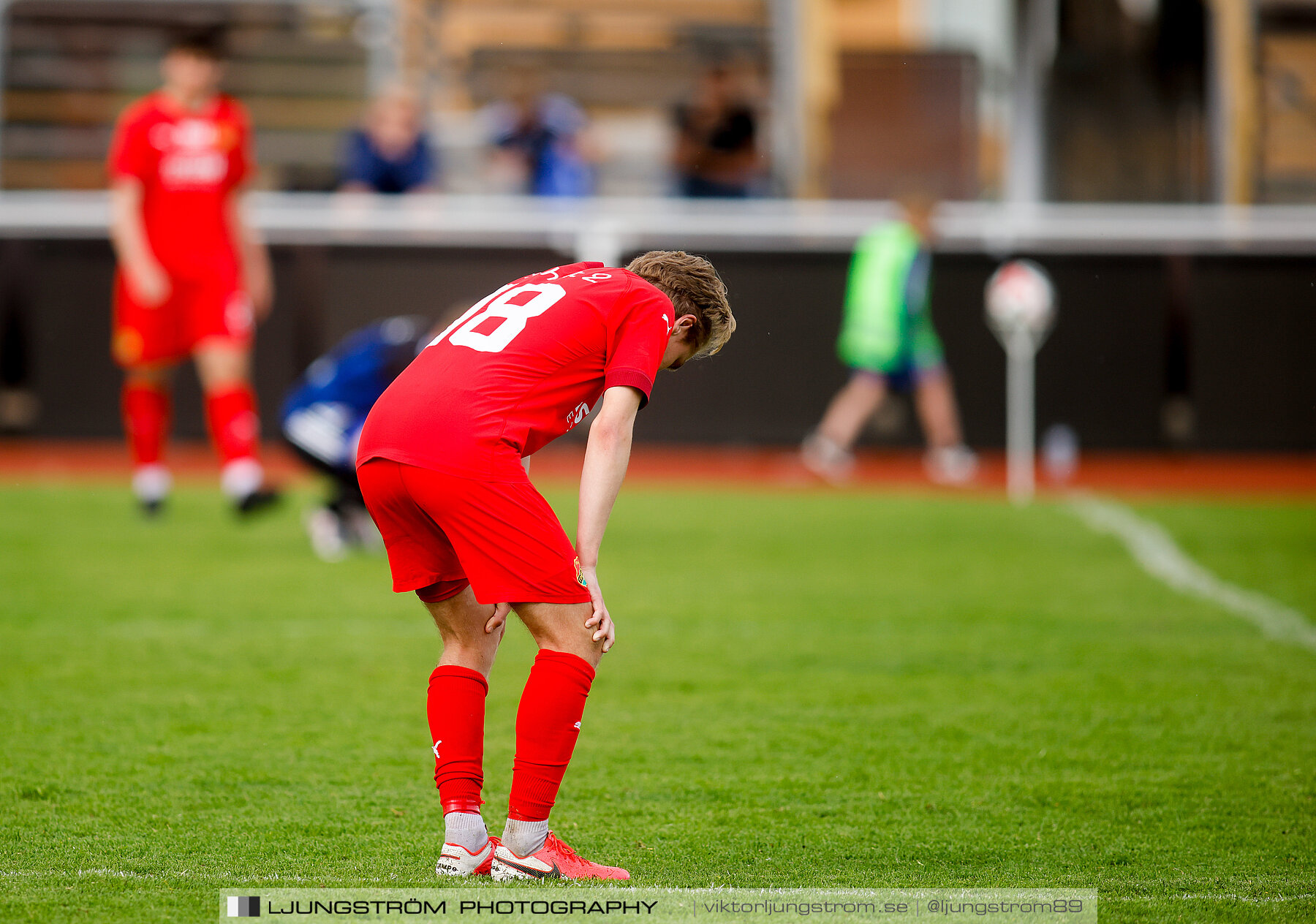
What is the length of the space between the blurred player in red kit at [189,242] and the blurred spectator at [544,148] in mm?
5149

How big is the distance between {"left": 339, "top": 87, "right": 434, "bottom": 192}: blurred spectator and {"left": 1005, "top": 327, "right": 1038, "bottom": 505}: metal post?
5189 millimetres

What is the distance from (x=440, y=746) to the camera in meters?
3.59

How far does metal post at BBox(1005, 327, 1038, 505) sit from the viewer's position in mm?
12383

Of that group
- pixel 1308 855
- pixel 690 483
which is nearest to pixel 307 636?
pixel 1308 855

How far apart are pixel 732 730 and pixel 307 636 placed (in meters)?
2.18

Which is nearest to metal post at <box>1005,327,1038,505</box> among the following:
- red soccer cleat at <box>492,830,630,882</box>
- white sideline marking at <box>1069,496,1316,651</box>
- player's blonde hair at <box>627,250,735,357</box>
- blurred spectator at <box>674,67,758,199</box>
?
white sideline marking at <box>1069,496,1316,651</box>

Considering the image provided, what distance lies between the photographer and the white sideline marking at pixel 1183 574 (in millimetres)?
6938

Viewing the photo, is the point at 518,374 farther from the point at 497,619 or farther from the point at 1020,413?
the point at 1020,413

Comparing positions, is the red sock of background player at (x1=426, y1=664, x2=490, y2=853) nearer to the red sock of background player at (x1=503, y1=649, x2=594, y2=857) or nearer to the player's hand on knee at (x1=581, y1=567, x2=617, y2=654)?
the red sock of background player at (x1=503, y1=649, x2=594, y2=857)

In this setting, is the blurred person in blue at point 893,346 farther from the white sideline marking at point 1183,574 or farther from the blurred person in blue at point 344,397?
the blurred person in blue at point 344,397

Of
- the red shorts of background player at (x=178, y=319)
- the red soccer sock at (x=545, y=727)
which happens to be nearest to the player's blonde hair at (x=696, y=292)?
the red soccer sock at (x=545, y=727)

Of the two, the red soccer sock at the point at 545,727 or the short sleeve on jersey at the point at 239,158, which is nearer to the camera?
the red soccer sock at the point at 545,727

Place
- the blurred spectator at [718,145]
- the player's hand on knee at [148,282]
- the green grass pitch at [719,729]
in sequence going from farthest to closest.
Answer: the blurred spectator at [718,145] < the player's hand on knee at [148,282] < the green grass pitch at [719,729]

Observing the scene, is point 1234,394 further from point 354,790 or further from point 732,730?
point 354,790
